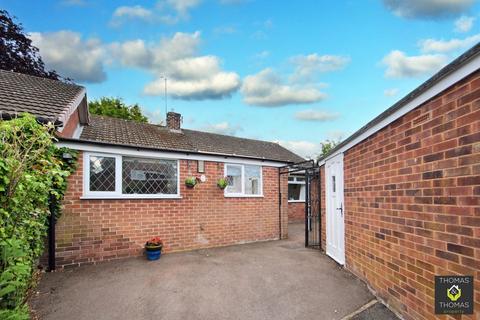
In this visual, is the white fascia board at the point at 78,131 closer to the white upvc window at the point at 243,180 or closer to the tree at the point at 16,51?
the white upvc window at the point at 243,180

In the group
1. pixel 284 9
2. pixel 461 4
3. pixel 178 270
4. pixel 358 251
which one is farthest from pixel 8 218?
pixel 284 9

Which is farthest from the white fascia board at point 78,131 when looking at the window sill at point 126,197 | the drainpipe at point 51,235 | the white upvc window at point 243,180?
the white upvc window at point 243,180

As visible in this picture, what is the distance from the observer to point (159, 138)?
10031 millimetres

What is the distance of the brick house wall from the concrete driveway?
82 cm

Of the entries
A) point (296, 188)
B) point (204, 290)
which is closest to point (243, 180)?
point (204, 290)

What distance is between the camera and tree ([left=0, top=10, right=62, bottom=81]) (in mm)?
12328

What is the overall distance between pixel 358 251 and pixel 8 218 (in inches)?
198

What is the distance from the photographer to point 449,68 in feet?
7.48

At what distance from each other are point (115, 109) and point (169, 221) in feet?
56.3

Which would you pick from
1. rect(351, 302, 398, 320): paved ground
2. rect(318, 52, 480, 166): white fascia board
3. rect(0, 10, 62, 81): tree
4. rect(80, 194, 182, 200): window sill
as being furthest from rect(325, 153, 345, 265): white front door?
rect(0, 10, 62, 81): tree

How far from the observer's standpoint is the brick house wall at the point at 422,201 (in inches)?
84.8

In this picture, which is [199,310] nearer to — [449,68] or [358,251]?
[358,251]

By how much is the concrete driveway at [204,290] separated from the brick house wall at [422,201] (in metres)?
0.82

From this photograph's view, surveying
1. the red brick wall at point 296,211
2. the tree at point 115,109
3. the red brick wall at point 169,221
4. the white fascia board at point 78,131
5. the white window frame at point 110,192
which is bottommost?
the red brick wall at point 296,211
